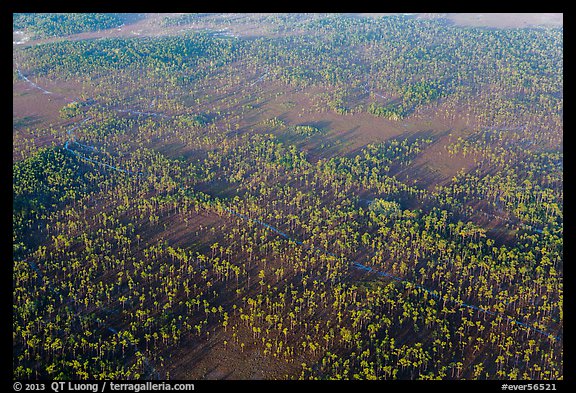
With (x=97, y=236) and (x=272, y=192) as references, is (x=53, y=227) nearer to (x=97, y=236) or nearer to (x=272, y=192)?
(x=97, y=236)

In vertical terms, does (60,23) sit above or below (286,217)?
above

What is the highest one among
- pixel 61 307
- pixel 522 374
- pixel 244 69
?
pixel 244 69

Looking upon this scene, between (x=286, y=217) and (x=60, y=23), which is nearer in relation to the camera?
(x=286, y=217)

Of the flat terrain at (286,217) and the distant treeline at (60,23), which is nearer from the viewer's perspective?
the flat terrain at (286,217)

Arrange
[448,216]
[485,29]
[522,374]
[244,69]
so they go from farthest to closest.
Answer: [485,29] < [244,69] < [448,216] < [522,374]

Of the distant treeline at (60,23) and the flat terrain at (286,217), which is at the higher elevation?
the distant treeline at (60,23)

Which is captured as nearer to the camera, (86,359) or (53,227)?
(86,359)

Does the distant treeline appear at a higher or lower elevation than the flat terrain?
higher

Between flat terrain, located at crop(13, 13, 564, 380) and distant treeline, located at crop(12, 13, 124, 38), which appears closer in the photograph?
flat terrain, located at crop(13, 13, 564, 380)

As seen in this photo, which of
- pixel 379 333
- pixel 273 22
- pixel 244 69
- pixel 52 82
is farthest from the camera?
pixel 273 22

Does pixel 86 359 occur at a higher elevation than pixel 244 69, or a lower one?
lower

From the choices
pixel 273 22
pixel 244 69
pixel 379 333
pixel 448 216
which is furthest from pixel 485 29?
pixel 379 333
